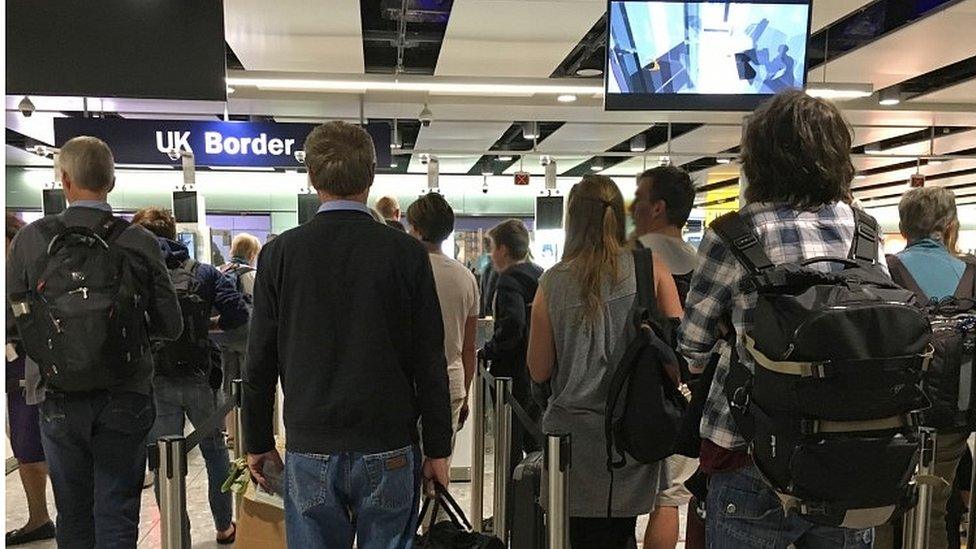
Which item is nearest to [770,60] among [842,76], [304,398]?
[304,398]

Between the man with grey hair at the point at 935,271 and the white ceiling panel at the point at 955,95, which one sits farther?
the white ceiling panel at the point at 955,95

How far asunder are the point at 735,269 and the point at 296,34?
5.13 m

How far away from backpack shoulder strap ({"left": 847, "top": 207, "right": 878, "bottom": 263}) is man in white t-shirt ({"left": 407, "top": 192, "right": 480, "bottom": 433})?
5.71ft

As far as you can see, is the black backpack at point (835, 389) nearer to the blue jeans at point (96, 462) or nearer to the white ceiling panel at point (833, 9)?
the blue jeans at point (96, 462)

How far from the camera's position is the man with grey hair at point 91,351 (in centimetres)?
221

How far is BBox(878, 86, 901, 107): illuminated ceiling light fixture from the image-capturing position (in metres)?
7.79

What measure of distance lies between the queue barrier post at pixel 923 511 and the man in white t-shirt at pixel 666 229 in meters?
0.72

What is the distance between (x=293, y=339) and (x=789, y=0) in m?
3.19

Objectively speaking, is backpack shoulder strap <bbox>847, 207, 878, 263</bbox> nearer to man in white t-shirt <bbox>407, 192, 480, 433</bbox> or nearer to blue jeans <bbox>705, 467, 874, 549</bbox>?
blue jeans <bbox>705, 467, 874, 549</bbox>

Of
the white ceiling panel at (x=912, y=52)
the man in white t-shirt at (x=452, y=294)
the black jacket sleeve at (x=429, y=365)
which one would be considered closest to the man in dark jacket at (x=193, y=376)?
the man in white t-shirt at (x=452, y=294)

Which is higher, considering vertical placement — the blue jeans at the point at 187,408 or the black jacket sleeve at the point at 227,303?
the black jacket sleeve at the point at 227,303

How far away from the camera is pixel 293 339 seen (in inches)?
67.2

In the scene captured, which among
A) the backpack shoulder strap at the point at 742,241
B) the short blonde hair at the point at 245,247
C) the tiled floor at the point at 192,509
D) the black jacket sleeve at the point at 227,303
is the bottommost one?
the tiled floor at the point at 192,509

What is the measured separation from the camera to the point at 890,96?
7844 millimetres
